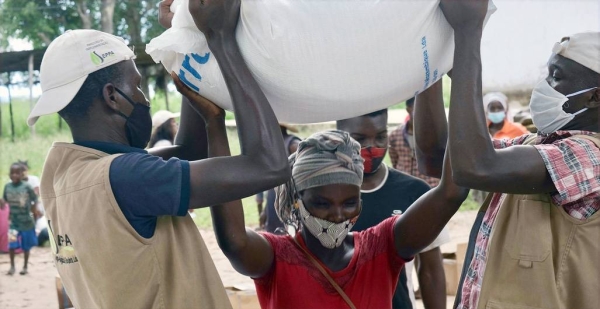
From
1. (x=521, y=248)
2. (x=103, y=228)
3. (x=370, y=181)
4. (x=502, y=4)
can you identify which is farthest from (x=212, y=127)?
(x=502, y=4)

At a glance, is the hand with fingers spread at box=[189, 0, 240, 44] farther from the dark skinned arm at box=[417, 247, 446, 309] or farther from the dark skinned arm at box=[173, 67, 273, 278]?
the dark skinned arm at box=[417, 247, 446, 309]

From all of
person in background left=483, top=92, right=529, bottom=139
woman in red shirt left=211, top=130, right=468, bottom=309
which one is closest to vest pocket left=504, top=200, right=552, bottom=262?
woman in red shirt left=211, top=130, right=468, bottom=309

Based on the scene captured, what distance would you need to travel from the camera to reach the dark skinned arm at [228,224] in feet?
7.13

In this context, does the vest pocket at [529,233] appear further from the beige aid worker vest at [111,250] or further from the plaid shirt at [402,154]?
the plaid shirt at [402,154]

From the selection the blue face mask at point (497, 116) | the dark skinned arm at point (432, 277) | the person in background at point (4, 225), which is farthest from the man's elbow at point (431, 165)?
the person in background at point (4, 225)

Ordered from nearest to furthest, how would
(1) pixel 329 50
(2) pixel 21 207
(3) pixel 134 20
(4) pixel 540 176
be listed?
1. (1) pixel 329 50
2. (4) pixel 540 176
3. (2) pixel 21 207
4. (3) pixel 134 20

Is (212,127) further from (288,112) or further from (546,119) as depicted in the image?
(546,119)

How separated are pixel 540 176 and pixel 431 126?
1.82ft

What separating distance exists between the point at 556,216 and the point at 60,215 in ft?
4.65

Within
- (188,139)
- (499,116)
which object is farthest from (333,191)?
(499,116)

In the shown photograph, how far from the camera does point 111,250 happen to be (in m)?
1.99

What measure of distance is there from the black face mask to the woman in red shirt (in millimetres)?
463

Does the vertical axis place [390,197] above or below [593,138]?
below

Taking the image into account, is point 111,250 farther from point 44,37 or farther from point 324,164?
point 44,37
